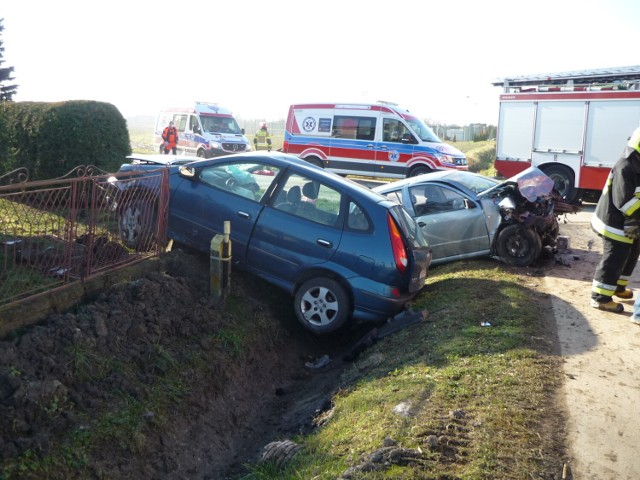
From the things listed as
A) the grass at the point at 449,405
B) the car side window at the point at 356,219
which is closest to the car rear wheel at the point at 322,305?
the grass at the point at 449,405

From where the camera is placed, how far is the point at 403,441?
4.07 m

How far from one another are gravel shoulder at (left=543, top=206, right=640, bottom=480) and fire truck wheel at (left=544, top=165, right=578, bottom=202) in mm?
9045

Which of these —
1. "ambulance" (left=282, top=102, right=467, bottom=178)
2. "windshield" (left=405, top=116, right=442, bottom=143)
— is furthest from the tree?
"windshield" (left=405, top=116, right=442, bottom=143)

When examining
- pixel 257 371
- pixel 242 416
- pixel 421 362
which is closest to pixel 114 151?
pixel 257 371

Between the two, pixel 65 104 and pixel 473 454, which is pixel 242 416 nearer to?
pixel 473 454

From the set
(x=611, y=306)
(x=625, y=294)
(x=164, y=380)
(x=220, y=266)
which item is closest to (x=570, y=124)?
(x=625, y=294)

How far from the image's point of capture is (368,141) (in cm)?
1984

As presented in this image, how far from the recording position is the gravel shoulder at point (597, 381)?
13.3 feet

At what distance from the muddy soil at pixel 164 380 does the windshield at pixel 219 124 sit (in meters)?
17.0

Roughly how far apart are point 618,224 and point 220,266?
449 centimetres

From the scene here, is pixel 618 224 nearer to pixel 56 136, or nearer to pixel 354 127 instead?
pixel 56 136

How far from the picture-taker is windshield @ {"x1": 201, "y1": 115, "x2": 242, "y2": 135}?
2345cm

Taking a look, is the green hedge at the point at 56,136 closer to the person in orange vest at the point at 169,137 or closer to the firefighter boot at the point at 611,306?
the firefighter boot at the point at 611,306

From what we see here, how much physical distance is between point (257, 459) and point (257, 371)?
1.70 metres
